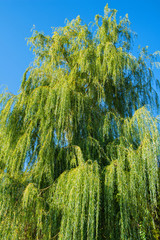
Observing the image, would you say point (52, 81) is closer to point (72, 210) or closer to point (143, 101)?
point (143, 101)

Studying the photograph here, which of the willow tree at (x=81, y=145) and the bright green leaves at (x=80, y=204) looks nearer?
the bright green leaves at (x=80, y=204)

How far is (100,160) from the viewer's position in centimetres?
367

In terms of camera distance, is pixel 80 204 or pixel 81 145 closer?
pixel 80 204

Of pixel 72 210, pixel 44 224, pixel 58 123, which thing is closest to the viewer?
pixel 72 210

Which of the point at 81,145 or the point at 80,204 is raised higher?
the point at 81,145

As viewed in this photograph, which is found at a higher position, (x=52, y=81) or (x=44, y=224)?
(x=52, y=81)

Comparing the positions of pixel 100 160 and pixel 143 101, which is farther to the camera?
pixel 143 101

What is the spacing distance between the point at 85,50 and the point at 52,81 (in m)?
0.95

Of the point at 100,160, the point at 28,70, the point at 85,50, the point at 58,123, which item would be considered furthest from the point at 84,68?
the point at 100,160

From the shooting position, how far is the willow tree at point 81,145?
2.92 m

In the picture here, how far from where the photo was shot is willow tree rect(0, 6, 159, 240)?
115 inches

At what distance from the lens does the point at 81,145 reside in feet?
12.6

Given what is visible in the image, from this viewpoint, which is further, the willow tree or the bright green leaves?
the willow tree

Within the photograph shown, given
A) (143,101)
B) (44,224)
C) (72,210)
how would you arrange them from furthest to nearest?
(143,101) < (44,224) < (72,210)
